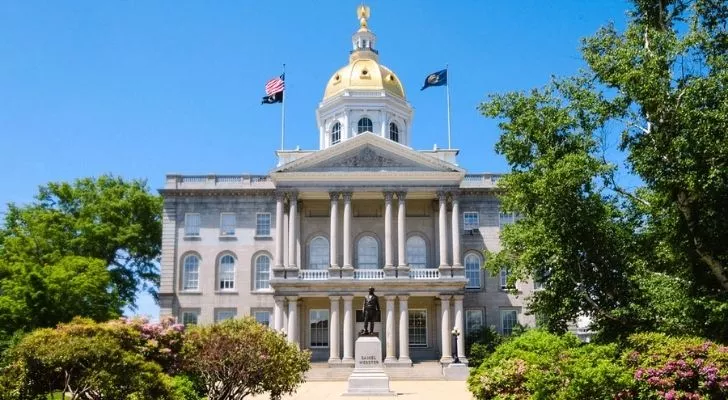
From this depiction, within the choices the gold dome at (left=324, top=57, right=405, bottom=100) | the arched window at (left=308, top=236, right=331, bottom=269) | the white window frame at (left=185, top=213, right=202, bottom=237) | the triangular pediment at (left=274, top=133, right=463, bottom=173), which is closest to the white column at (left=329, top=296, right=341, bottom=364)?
the arched window at (left=308, top=236, right=331, bottom=269)

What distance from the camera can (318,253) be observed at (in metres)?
52.7

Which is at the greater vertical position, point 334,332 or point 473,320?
point 473,320

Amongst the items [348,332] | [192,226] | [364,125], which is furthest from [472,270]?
[192,226]

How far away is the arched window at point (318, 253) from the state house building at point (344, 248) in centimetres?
7

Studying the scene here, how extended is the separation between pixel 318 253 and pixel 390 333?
8347 mm

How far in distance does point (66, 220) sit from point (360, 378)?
2880 cm

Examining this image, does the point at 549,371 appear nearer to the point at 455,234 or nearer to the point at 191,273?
the point at 455,234

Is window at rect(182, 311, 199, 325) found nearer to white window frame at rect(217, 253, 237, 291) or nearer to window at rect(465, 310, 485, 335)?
white window frame at rect(217, 253, 237, 291)

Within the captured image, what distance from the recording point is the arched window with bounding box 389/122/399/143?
59156 mm

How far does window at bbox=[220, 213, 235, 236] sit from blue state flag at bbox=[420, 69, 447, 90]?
1527 cm

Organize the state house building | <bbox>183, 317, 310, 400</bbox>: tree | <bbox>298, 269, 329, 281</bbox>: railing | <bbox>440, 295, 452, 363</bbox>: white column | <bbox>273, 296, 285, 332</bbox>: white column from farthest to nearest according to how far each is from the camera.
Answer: <bbox>298, 269, 329, 281</bbox>: railing → the state house building → <bbox>273, 296, 285, 332</bbox>: white column → <bbox>440, 295, 452, 363</bbox>: white column → <bbox>183, 317, 310, 400</bbox>: tree

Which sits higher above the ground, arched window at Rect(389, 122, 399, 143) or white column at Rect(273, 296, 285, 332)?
arched window at Rect(389, 122, 399, 143)

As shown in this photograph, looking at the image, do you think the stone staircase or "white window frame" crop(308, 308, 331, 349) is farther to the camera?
"white window frame" crop(308, 308, 331, 349)

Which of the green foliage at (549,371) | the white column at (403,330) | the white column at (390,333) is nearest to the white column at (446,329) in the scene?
the white column at (403,330)
